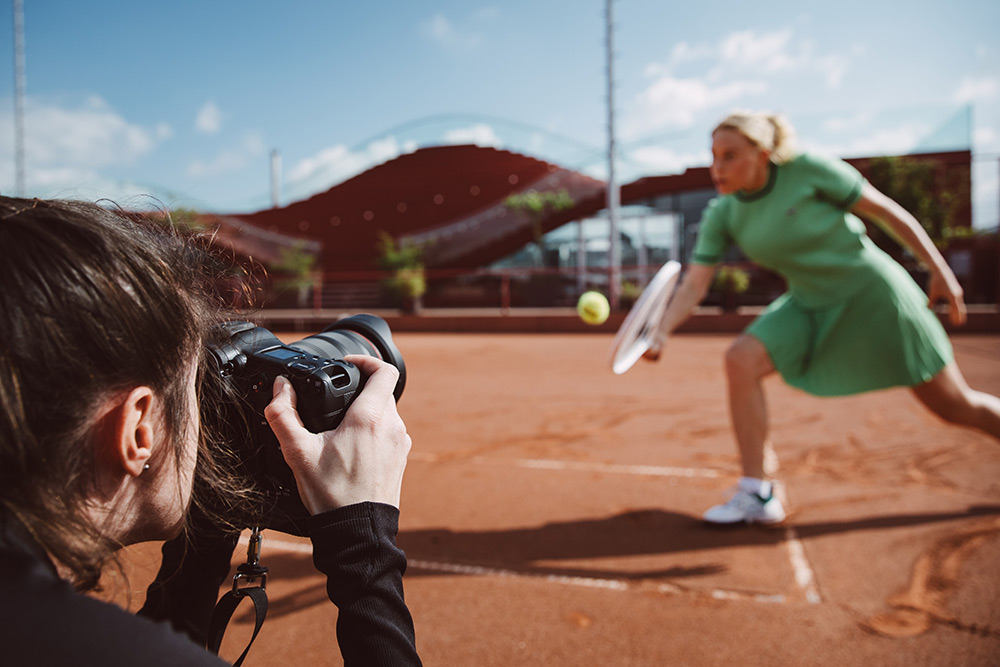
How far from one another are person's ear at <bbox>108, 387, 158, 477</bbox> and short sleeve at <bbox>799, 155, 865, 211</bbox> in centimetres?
291

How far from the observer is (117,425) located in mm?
676

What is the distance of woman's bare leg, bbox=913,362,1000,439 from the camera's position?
2.71 meters

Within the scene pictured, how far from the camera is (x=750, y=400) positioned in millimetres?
2828

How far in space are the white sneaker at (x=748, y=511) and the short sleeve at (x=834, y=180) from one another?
139 cm

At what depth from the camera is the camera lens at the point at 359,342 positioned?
3.40 feet

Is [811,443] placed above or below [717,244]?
below

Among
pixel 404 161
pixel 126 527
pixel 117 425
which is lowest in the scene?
pixel 126 527

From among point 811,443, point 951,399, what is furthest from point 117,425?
point 811,443

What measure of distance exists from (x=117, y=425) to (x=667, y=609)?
1.93 m

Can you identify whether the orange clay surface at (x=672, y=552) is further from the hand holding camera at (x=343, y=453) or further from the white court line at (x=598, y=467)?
the hand holding camera at (x=343, y=453)

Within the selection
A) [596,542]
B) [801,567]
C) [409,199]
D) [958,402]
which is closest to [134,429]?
[596,542]

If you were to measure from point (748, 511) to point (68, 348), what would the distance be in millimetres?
2807

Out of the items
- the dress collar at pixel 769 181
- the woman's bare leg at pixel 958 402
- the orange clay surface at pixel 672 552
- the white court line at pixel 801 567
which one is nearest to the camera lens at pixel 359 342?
the orange clay surface at pixel 672 552

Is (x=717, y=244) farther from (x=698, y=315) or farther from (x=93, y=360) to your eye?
(x=698, y=315)
